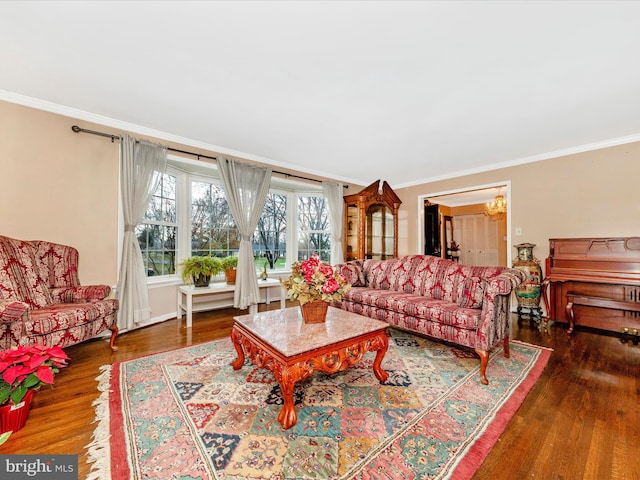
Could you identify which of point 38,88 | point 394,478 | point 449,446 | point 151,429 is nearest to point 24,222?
point 38,88

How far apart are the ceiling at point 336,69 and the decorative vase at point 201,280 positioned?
5.99ft

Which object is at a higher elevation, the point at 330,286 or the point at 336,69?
the point at 336,69

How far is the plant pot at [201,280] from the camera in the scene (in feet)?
12.3

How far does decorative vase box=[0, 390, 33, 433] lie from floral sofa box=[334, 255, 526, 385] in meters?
2.73

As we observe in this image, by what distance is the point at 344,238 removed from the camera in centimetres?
549

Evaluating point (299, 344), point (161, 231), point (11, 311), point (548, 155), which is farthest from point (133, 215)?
point (548, 155)

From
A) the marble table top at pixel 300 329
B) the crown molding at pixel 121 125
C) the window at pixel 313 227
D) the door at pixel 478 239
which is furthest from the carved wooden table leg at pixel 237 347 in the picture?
the door at pixel 478 239

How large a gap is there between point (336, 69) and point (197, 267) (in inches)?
117

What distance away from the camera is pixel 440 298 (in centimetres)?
303

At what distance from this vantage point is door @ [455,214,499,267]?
7.28 metres

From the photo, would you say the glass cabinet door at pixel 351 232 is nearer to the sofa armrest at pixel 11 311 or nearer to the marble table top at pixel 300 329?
the marble table top at pixel 300 329

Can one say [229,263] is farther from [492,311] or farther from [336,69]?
[492,311]

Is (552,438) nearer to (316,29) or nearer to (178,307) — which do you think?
(316,29)

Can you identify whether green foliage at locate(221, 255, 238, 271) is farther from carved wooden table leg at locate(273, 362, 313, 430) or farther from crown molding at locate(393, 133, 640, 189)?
crown molding at locate(393, 133, 640, 189)
